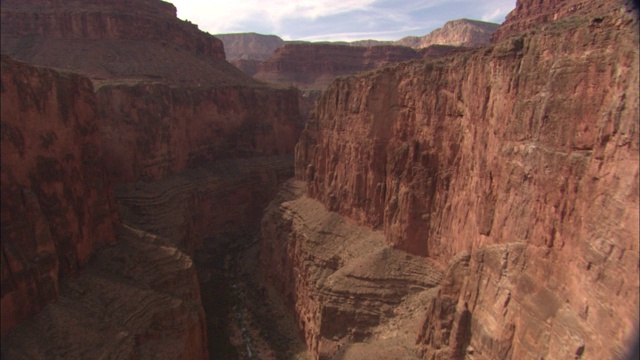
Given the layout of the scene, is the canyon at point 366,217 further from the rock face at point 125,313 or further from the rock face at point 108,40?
the rock face at point 108,40

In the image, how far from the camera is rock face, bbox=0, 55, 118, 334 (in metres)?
16.5

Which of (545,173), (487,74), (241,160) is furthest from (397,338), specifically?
(241,160)

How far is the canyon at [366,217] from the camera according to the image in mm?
12234

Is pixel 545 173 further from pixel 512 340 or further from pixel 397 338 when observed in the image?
pixel 397 338

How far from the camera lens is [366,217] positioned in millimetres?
28531

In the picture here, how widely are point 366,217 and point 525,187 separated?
14306 millimetres

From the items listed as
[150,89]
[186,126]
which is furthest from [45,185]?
[186,126]

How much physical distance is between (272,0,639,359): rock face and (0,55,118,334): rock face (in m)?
13.5

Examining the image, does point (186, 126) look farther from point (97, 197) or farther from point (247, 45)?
point (247, 45)

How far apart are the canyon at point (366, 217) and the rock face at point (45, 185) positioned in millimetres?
91

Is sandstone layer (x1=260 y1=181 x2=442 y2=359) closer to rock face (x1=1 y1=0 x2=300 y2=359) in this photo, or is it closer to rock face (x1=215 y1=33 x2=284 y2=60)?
rock face (x1=1 y1=0 x2=300 y2=359)

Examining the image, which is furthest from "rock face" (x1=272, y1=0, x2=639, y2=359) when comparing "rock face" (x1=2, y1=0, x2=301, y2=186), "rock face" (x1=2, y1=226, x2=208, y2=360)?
"rock face" (x1=2, y1=0, x2=301, y2=186)

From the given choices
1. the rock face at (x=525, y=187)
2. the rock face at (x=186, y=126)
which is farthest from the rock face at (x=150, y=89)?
the rock face at (x=525, y=187)

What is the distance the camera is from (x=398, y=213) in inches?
976
